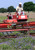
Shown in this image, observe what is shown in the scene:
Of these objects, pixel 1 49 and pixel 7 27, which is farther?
pixel 7 27

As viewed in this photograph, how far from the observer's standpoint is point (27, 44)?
5.84 meters

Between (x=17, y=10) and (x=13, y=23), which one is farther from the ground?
(x=17, y=10)

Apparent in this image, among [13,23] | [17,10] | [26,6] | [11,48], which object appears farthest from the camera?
[26,6]

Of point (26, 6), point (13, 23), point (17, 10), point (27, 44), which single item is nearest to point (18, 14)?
point (17, 10)

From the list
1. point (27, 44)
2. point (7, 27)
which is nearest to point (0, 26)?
point (7, 27)

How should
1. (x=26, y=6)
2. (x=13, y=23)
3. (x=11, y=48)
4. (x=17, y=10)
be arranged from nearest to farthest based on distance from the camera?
(x=11, y=48) → (x=13, y=23) → (x=17, y=10) → (x=26, y=6)

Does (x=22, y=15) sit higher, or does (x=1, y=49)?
(x=22, y=15)

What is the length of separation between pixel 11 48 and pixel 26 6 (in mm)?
98613

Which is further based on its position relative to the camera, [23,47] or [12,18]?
[12,18]

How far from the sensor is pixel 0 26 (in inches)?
368

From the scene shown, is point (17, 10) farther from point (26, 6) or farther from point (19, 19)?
point (26, 6)

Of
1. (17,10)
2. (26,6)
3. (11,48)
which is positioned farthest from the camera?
(26,6)

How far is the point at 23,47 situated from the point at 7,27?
3.91 meters

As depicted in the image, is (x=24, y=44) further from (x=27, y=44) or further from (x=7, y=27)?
(x=7, y=27)
